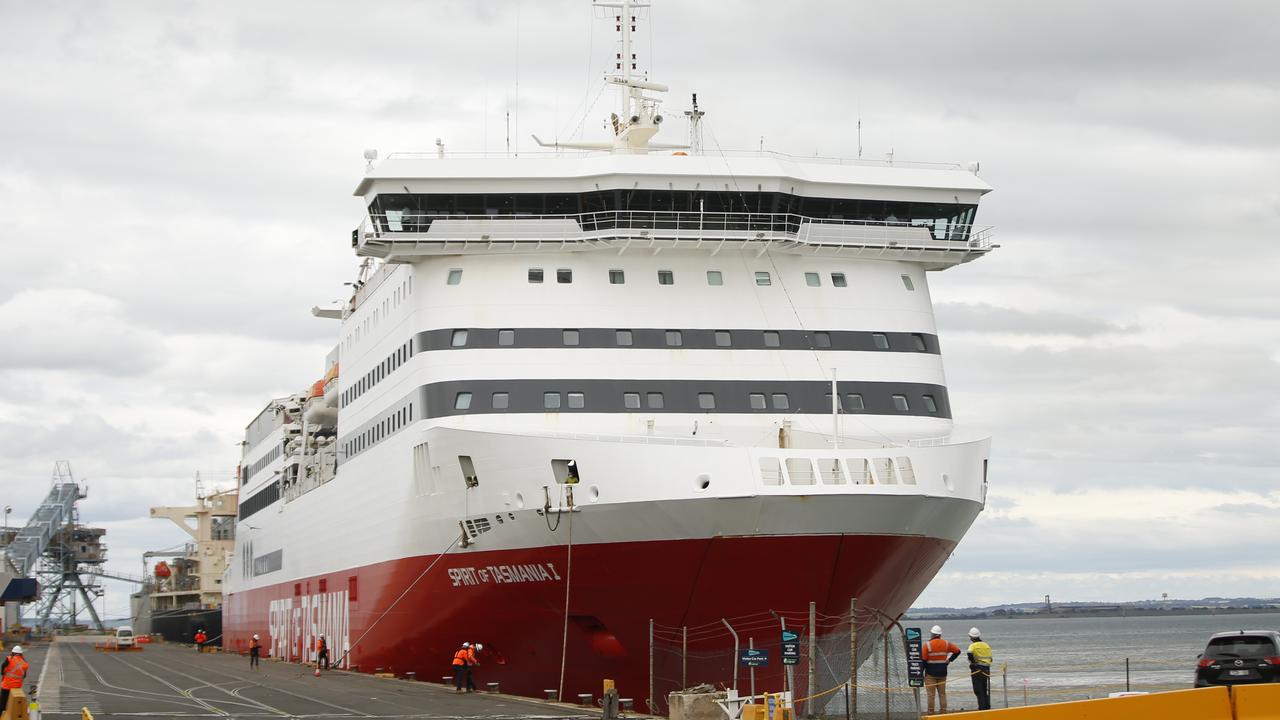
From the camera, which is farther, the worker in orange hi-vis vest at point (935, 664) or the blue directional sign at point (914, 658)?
the worker in orange hi-vis vest at point (935, 664)

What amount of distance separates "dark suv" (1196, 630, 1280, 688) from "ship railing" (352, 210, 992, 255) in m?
9.51

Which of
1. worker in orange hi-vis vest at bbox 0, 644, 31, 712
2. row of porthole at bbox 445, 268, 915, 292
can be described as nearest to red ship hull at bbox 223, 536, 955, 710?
row of porthole at bbox 445, 268, 915, 292

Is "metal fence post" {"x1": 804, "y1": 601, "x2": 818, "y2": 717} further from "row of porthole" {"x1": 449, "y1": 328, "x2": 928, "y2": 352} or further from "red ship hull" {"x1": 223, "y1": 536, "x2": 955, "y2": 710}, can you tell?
"row of porthole" {"x1": 449, "y1": 328, "x2": 928, "y2": 352}

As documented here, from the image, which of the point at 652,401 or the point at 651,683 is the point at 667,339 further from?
the point at 651,683

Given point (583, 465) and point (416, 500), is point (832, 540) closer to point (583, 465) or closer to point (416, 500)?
point (583, 465)

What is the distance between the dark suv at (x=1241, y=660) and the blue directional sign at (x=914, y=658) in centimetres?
421

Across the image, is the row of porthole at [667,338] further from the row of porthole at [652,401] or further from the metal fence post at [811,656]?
the metal fence post at [811,656]

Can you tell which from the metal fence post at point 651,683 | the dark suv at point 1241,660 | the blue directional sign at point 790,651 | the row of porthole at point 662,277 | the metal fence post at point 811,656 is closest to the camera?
the metal fence post at point 811,656

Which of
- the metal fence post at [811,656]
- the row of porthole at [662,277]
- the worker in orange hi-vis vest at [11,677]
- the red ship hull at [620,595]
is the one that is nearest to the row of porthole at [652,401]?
the row of porthole at [662,277]

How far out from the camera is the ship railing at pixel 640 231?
2536cm

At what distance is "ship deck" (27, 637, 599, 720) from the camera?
72.2ft

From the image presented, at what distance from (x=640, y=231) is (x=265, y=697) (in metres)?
10.8

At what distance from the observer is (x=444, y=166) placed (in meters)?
26.6

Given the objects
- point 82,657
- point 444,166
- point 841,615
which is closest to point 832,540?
point 841,615
